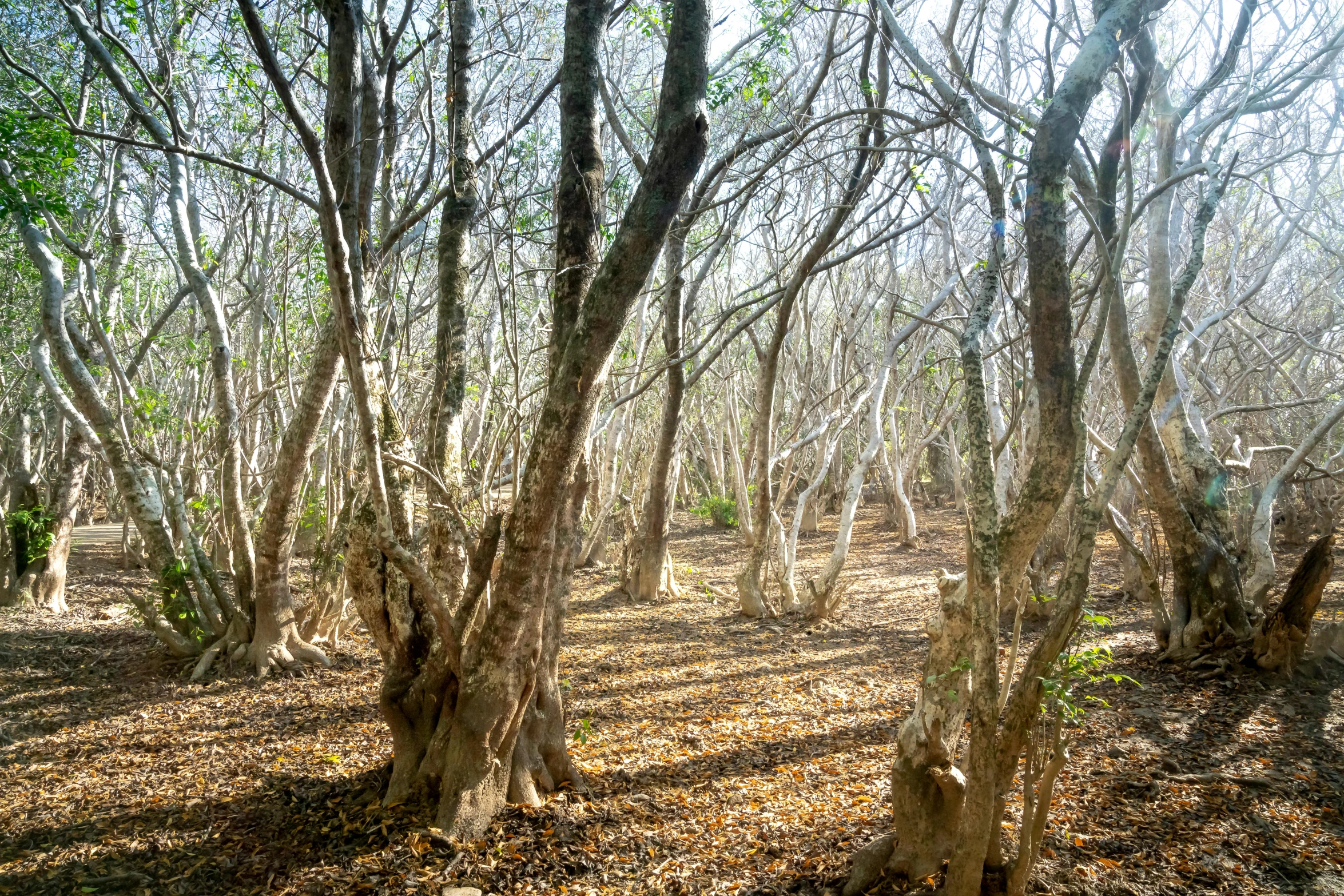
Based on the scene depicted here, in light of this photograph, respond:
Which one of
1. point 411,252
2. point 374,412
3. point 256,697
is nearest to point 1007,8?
point 374,412

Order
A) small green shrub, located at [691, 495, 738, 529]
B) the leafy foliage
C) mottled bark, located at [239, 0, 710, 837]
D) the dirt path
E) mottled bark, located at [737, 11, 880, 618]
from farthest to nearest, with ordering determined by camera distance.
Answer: small green shrub, located at [691, 495, 738, 529]
the dirt path
mottled bark, located at [737, 11, 880, 618]
the leafy foliage
mottled bark, located at [239, 0, 710, 837]

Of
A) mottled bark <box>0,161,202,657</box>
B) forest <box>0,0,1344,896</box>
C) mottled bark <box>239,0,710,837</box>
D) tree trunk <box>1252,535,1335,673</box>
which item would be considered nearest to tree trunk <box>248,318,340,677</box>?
forest <box>0,0,1344,896</box>

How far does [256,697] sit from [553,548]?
336 cm

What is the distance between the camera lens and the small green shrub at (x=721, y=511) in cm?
1501

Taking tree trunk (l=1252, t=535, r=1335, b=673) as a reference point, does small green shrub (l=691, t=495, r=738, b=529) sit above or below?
above

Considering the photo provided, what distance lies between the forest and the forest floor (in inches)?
1.1

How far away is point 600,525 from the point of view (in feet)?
33.1

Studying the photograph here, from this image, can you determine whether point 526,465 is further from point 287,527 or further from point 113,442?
point 113,442

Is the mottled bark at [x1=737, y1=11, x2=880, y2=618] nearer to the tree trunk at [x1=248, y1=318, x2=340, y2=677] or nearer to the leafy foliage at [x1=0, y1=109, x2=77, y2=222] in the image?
the tree trunk at [x1=248, y1=318, x2=340, y2=677]

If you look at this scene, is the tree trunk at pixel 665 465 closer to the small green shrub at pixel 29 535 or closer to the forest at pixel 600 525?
the forest at pixel 600 525

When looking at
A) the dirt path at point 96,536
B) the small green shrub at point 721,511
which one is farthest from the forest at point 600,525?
the small green shrub at point 721,511

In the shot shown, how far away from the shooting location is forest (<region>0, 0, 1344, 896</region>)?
2.69 metres

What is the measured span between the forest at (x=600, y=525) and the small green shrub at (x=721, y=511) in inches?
209

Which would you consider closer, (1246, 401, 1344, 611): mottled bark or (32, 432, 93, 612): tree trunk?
(1246, 401, 1344, 611): mottled bark
